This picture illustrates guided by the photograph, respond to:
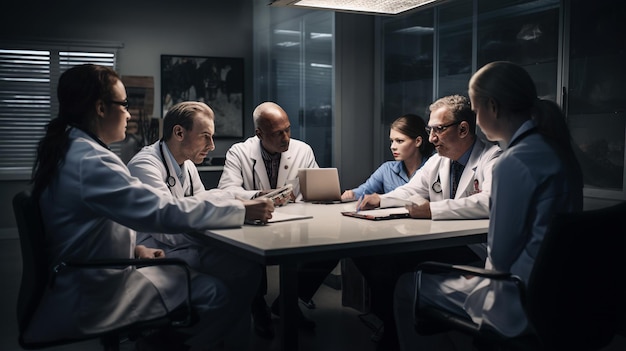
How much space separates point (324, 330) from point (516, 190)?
187 centimetres

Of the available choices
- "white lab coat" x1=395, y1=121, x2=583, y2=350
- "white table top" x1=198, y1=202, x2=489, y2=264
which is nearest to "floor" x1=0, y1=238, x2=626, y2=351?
"white table top" x1=198, y1=202, x2=489, y2=264

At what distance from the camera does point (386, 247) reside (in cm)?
200

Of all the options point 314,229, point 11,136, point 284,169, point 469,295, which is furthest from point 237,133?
point 469,295

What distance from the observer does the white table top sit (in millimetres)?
1844

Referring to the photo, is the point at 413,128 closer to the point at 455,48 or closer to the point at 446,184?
the point at 446,184

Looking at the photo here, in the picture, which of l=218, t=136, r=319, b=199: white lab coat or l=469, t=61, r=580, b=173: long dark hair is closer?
l=469, t=61, r=580, b=173: long dark hair

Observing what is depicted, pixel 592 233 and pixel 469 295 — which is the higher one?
pixel 592 233

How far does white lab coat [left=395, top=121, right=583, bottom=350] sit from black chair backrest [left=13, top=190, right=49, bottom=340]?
135 centimetres

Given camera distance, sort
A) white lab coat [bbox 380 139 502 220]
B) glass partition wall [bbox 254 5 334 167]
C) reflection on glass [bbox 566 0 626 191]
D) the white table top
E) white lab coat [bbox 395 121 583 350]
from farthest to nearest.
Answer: glass partition wall [bbox 254 5 334 167] → reflection on glass [bbox 566 0 626 191] → white lab coat [bbox 380 139 502 220] → the white table top → white lab coat [bbox 395 121 583 350]

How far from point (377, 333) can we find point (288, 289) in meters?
1.42

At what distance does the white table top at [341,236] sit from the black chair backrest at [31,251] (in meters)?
0.56

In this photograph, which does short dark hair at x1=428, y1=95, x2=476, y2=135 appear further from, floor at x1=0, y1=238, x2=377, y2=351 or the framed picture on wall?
the framed picture on wall

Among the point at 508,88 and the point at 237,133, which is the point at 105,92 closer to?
the point at 508,88

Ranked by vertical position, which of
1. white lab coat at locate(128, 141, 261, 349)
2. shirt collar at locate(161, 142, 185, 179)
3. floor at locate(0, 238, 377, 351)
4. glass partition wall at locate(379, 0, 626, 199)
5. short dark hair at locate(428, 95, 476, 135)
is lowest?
floor at locate(0, 238, 377, 351)
